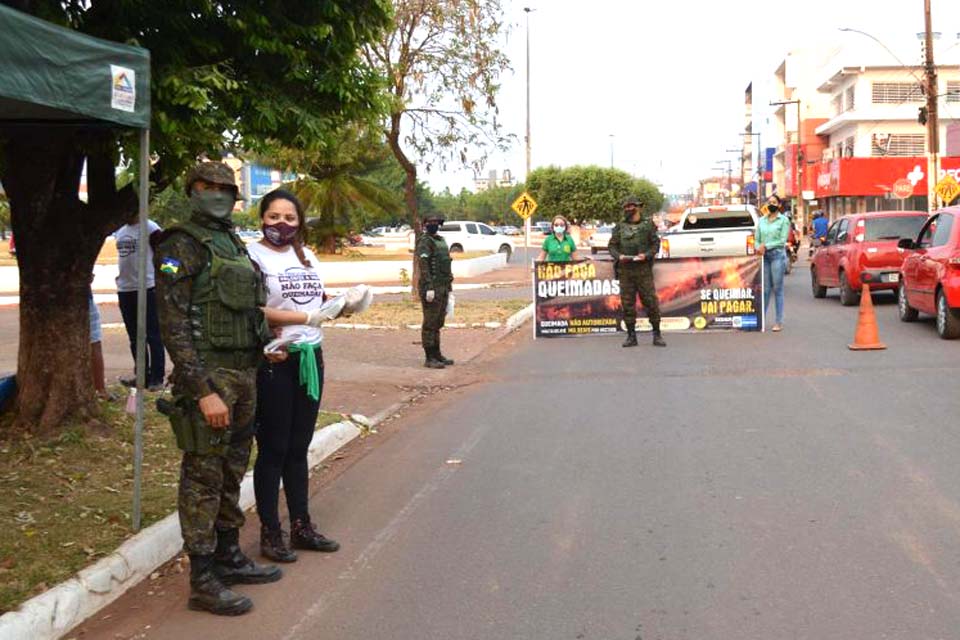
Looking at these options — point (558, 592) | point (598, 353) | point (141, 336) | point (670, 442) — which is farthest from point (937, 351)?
point (141, 336)

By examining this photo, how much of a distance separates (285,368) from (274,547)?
0.93 metres

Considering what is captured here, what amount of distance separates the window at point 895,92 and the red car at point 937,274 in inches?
1820

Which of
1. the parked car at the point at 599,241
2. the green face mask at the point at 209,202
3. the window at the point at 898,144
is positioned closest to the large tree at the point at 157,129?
the green face mask at the point at 209,202

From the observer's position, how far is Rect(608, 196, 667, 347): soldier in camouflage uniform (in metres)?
13.1

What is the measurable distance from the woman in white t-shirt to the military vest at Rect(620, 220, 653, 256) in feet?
26.9

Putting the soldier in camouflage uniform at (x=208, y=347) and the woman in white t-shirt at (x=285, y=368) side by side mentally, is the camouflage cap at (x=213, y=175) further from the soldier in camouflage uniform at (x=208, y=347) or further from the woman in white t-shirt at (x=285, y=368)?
the woman in white t-shirt at (x=285, y=368)

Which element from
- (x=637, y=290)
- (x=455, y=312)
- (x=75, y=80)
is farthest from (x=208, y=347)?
(x=455, y=312)

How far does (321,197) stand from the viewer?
122 ft

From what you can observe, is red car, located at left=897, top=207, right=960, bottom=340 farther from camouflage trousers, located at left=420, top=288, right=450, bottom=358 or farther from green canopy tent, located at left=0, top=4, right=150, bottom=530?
green canopy tent, located at left=0, top=4, right=150, bottom=530

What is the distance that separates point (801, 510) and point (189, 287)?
11.7 ft

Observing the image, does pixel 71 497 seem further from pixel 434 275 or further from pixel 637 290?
pixel 637 290

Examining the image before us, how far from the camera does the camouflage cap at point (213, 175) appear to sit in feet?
15.2

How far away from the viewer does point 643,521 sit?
5.81 meters

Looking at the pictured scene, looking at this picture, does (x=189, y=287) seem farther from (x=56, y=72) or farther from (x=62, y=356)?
(x=62, y=356)
